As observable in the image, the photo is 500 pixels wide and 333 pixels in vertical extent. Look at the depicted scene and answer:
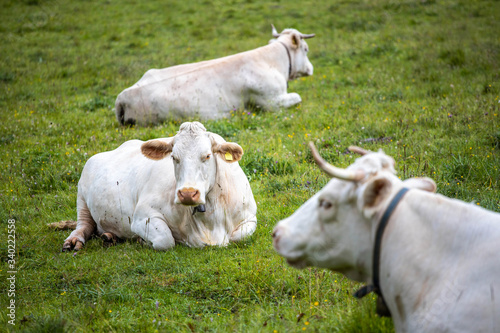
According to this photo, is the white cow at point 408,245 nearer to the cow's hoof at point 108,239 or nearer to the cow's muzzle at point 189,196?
the cow's muzzle at point 189,196

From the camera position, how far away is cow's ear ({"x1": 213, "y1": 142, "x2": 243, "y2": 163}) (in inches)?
235

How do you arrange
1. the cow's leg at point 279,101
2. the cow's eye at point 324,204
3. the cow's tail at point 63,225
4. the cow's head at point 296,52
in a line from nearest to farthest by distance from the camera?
the cow's eye at point 324,204 < the cow's tail at point 63,225 < the cow's leg at point 279,101 < the cow's head at point 296,52

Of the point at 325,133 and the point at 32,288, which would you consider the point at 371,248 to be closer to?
the point at 32,288

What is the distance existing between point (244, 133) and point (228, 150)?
3.60 meters

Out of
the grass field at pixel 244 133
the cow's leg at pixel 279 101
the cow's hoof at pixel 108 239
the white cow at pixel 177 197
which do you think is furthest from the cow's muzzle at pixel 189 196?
the cow's leg at pixel 279 101

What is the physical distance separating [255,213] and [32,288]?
2.74 meters

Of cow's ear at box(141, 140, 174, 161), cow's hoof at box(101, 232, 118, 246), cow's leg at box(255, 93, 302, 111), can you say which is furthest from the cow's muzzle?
cow's leg at box(255, 93, 302, 111)

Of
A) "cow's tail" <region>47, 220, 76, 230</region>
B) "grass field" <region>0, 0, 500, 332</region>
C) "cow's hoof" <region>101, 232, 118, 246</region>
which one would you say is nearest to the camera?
"grass field" <region>0, 0, 500, 332</region>

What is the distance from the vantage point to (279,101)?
11.4 meters

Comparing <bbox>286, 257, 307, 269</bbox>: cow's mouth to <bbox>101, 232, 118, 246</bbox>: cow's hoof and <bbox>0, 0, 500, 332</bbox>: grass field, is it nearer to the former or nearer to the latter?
<bbox>0, 0, 500, 332</bbox>: grass field

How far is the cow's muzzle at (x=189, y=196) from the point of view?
5.40 meters

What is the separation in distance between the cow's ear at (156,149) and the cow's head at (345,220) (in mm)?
3057

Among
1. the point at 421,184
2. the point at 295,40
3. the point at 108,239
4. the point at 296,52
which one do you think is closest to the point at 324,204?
the point at 421,184

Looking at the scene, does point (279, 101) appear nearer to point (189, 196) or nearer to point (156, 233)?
point (156, 233)
